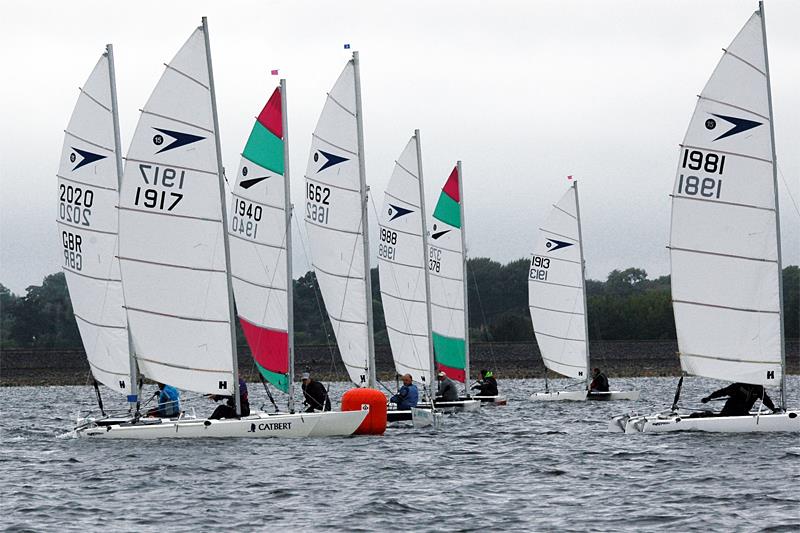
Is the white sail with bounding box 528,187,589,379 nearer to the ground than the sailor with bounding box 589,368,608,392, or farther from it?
farther from it

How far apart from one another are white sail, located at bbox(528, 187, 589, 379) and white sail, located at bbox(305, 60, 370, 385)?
15080mm

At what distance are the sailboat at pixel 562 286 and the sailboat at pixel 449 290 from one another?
208 inches

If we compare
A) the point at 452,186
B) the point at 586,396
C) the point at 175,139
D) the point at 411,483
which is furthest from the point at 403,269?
the point at 411,483

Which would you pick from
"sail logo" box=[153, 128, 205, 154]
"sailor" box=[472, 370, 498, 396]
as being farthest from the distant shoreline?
"sail logo" box=[153, 128, 205, 154]

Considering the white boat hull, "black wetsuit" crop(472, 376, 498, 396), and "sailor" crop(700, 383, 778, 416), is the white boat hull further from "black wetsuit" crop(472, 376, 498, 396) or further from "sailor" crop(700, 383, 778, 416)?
"sailor" crop(700, 383, 778, 416)

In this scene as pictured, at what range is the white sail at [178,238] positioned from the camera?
22797mm

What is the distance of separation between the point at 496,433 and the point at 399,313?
362 inches

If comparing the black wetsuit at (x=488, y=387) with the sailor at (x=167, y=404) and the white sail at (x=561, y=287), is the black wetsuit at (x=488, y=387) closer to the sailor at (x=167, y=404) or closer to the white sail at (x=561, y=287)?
the white sail at (x=561, y=287)

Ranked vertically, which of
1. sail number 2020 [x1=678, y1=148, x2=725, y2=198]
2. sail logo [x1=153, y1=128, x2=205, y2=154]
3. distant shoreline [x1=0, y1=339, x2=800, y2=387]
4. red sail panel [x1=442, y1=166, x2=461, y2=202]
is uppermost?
red sail panel [x1=442, y1=166, x2=461, y2=202]

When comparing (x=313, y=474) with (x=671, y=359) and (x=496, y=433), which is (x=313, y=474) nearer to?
(x=496, y=433)

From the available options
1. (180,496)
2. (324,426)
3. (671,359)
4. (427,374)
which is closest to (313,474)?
(180,496)

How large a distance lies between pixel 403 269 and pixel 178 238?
13435mm

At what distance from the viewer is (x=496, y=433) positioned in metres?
27.2

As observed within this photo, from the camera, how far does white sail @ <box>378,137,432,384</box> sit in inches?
1411
